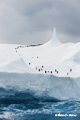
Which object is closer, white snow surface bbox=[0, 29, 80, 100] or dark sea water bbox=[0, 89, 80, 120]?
dark sea water bbox=[0, 89, 80, 120]

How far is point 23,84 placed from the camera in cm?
2575

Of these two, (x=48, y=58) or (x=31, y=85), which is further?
(x=48, y=58)

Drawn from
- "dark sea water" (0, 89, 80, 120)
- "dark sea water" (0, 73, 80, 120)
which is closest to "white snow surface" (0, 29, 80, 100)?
"dark sea water" (0, 73, 80, 120)

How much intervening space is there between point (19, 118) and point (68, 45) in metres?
33.7

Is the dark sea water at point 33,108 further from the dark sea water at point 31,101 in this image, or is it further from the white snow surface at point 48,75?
the white snow surface at point 48,75

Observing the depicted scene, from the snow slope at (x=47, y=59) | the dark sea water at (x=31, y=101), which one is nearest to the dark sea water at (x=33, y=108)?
the dark sea water at (x=31, y=101)

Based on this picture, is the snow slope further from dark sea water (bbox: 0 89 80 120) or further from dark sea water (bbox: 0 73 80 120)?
dark sea water (bbox: 0 89 80 120)

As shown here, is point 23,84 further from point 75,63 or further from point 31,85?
point 75,63

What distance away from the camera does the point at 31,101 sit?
25.8 m

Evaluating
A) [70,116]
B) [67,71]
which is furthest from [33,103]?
[67,71]

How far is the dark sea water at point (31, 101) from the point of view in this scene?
20837 mm

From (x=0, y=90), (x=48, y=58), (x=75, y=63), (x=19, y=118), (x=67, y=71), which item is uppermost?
(x=48, y=58)

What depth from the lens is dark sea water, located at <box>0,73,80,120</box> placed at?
20837 millimetres

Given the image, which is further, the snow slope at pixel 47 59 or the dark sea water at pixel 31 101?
the snow slope at pixel 47 59
